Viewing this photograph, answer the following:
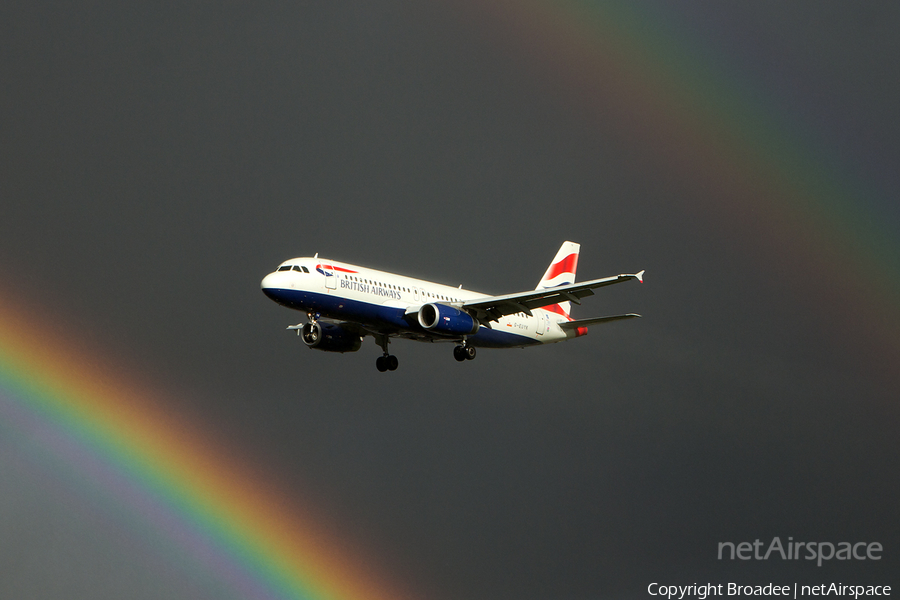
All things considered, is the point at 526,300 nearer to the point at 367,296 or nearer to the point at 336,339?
the point at 367,296

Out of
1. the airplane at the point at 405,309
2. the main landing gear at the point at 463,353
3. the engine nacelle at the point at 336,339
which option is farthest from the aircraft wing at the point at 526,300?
the engine nacelle at the point at 336,339

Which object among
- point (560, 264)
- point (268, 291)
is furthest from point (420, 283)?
point (560, 264)

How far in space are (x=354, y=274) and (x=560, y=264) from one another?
2955 cm

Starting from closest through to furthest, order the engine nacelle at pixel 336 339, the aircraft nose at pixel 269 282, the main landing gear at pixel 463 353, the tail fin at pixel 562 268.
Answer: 1. the aircraft nose at pixel 269 282
2. the main landing gear at pixel 463 353
3. the engine nacelle at pixel 336 339
4. the tail fin at pixel 562 268

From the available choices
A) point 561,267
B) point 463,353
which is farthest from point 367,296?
point 561,267

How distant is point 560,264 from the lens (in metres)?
96.1

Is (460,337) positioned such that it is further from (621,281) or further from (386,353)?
(621,281)

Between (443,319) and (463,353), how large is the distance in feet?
16.1

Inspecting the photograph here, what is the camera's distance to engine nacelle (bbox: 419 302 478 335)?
239ft

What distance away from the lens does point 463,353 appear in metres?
77.2

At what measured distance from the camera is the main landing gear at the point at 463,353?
77.1 meters

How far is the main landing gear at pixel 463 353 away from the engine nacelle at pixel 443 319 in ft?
8.82

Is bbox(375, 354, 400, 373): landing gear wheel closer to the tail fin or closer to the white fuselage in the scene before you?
the white fuselage

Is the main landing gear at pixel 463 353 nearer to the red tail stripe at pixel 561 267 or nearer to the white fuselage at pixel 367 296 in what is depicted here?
the white fuselage at pixel 367 296
